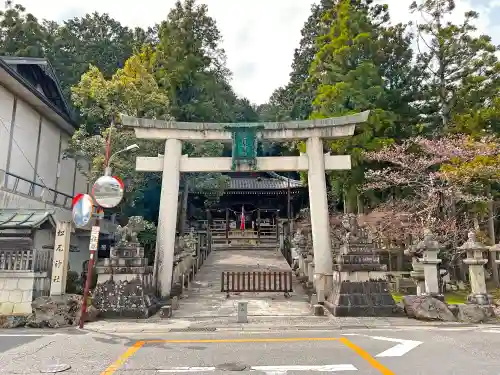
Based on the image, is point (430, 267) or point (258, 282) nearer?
point (430, 267)

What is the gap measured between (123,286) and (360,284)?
23.6 ft

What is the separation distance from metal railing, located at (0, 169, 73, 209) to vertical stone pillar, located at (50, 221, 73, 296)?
762 cm

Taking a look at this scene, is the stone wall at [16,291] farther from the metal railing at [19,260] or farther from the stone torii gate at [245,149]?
the stone torii gate at [245,149]

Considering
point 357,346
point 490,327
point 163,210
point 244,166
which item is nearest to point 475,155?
point 490,327

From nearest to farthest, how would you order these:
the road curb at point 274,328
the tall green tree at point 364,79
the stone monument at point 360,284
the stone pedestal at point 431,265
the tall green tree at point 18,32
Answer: the road curb at point 274,328 → the stone monument at point 360,284 → the stone pedestal at point 431,265 → the tall green tree at point 364,79 → the tall green tree at point 18,32

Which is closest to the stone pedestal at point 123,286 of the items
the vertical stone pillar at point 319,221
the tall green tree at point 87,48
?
the vertical stone pillar at point 319,221

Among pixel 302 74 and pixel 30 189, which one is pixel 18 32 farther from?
pixel 302 74

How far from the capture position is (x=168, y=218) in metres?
13.4

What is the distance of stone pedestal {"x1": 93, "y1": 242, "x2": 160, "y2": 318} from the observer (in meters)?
10.8

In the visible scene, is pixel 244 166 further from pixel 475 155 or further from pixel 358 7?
pixel 358 7

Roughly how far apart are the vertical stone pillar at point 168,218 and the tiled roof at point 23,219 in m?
3.75

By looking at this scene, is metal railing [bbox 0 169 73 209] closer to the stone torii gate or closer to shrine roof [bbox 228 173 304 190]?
the stone torii gate

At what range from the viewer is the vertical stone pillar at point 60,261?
10.7m

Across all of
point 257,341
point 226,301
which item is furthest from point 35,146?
point 257,341
